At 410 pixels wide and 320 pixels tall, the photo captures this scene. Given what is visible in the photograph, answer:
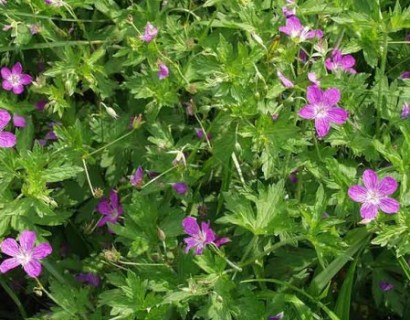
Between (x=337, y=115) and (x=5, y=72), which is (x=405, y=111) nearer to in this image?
(x=337, y=115)

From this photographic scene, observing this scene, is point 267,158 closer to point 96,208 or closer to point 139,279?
point 139,279

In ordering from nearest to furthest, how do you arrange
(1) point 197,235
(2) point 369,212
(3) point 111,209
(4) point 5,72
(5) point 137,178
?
(2) point 369,212 → (1) point 197,235 → (5) point 137,178 → (3) point 111,209 → (4) point 5,72

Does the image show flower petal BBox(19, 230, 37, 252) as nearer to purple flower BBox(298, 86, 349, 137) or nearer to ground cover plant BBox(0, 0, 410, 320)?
ground cover plant BBox(0, 0, 410, 320)

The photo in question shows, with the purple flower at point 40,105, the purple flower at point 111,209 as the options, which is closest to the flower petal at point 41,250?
the purple flower at point 111,209

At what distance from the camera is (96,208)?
8.07ft

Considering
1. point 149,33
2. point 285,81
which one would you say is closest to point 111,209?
point 149,33

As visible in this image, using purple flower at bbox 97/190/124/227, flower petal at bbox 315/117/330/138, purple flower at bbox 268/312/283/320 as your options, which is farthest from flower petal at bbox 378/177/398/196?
purple flower at bbox 97/190/124/227

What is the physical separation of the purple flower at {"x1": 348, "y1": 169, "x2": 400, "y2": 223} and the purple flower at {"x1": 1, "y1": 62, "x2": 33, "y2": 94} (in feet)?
3.75

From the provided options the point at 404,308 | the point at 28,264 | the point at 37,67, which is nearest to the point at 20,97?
the point at 37,67

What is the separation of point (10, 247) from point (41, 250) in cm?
9

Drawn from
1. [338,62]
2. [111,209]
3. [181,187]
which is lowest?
[111,209]

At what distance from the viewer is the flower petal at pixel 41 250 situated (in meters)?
2.19

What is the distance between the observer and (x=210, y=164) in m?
2.26

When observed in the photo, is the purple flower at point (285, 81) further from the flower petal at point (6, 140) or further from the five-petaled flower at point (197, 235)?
the flower petal at point (6, 140)
